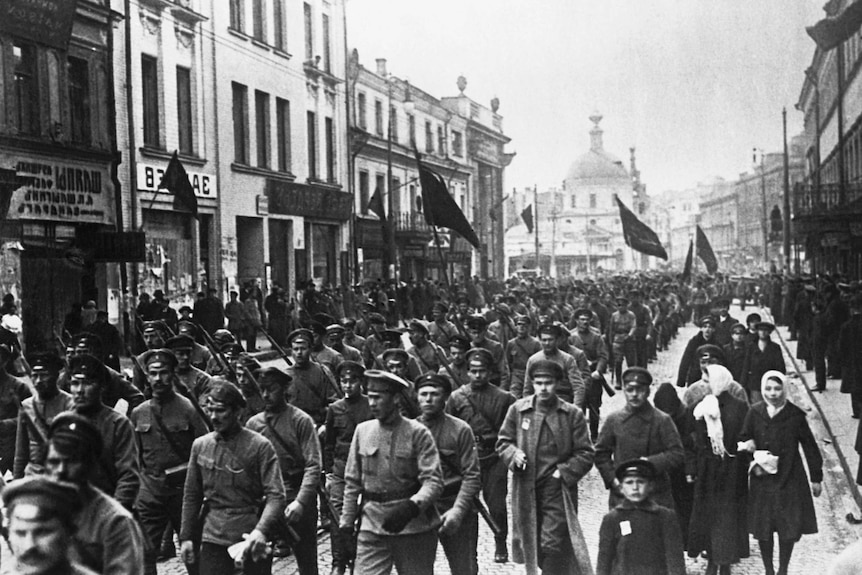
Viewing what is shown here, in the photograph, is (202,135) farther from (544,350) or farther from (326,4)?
(544,350)

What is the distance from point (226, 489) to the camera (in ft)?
19.7

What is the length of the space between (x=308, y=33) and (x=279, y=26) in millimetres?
2412

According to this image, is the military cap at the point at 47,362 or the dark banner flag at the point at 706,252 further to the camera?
the dark banner flag at the point at 706,252

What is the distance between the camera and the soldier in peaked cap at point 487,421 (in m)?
8.42

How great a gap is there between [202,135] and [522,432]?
2123 centimetres

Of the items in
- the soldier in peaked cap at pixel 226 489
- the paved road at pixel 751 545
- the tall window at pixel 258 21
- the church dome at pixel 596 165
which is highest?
the church dome at pixel 596 165

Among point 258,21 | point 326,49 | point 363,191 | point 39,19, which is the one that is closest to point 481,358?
point 39,19

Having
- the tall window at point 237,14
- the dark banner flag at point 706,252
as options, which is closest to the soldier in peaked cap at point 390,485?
the tall window at point 237,14

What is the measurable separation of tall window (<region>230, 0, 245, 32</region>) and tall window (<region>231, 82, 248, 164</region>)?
155 cm

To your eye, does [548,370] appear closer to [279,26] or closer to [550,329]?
[550,329]

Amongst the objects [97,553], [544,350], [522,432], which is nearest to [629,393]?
[522,432]

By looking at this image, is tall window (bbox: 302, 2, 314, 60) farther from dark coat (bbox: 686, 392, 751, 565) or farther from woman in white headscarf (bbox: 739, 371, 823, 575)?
woman in white headscarf (bbox: 739, 371, 823, 575)

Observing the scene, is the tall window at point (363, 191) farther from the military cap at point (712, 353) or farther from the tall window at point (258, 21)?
the military cap at point (712, 353)

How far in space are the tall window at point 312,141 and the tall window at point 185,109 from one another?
808 cm
